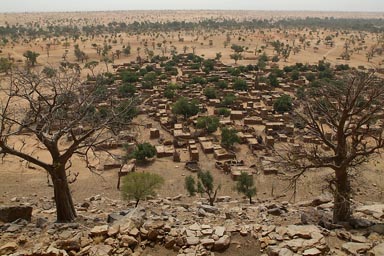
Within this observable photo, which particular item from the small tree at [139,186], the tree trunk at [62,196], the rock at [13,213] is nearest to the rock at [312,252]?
the tree trunk at [62,196]

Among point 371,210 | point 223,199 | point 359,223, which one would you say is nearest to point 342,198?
point 359,223

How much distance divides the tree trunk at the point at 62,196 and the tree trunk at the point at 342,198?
7.62 meters

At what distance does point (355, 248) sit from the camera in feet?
27.0

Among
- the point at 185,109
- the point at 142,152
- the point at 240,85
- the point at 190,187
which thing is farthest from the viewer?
the point at 240,85

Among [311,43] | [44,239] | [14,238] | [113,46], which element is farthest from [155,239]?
[311,43]

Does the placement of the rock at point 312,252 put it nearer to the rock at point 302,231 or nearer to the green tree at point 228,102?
the rock at point 302,231

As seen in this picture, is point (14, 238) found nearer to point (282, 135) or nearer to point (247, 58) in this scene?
point (282, 135)

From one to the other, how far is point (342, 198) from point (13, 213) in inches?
381

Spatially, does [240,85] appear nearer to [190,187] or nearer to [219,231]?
[190,187]

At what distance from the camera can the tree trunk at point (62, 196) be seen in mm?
10586

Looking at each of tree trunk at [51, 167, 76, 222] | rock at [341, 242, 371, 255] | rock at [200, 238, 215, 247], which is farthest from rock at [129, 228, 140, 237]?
rock at [341, 242, 371, 255]

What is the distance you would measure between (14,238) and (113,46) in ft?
237

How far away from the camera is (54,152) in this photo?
10.5 meters

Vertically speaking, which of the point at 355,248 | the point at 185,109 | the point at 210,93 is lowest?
the point at 185,109
